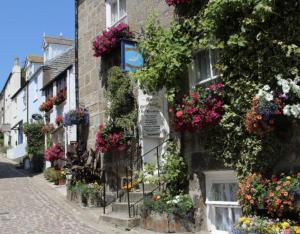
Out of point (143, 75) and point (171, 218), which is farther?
point (143, 75)

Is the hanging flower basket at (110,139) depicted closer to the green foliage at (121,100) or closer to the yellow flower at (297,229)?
the green foliage at (121,100)

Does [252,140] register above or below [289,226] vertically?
above

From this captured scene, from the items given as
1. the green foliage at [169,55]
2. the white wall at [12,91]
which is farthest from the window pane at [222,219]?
the white wall at [12,91]

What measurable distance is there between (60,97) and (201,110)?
1329 cm

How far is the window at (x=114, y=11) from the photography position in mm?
12641

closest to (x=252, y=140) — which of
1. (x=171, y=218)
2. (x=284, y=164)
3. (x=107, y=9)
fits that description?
(x=284, y=164)

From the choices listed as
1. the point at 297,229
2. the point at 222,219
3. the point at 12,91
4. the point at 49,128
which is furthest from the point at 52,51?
the point at 297,229

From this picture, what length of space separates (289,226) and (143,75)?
14.5 ft

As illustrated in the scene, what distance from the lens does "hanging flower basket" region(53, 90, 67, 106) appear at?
20.0 m

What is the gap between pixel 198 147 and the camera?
8.72 m

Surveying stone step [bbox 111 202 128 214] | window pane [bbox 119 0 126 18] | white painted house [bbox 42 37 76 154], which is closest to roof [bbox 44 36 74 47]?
white painted house [bbox 42 37 76 154]

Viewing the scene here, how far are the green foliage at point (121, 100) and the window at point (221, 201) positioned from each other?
3.40 m

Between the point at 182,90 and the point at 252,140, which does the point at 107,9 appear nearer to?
the point at 182,90

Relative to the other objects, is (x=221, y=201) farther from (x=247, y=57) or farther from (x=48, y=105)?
(x=48, y=105)
